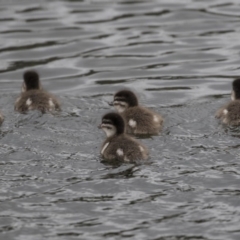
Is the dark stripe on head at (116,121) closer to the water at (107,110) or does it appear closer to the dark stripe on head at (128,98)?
the water at (107,110)

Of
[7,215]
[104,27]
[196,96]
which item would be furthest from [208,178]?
[104,27]

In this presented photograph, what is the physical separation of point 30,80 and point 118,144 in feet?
9.02

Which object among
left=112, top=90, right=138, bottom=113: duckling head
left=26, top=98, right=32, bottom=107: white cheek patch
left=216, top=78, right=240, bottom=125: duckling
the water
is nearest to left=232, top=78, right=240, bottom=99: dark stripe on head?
left=216, top=78, right=240, bottom=125: duckling

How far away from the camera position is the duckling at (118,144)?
10.6 m

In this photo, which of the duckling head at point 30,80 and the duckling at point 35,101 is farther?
the duckling head at point 30,80

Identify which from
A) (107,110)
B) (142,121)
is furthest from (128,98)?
(107,110)

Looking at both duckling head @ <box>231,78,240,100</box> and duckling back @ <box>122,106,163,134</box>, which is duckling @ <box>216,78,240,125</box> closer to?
duckling head @ <box>231,78,240,100</box>

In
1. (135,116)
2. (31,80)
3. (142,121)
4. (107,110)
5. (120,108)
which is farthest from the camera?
(31,80)

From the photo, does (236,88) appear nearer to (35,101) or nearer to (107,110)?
(107,110)

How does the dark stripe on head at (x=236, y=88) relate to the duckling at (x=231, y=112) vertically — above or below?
above

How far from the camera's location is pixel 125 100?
12.2 metres

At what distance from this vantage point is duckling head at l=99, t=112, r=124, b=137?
1107 cm

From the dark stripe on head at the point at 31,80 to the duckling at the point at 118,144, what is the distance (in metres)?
A: 2.15

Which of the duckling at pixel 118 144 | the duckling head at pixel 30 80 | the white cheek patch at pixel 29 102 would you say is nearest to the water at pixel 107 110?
the duckling at pixel 118 144
